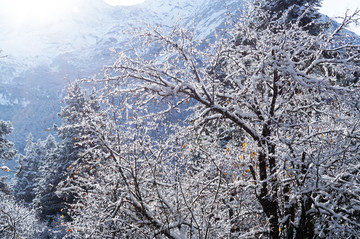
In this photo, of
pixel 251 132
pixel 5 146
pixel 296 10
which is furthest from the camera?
pixel 5 146

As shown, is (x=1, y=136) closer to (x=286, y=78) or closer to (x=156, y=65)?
(x=156, y=65)

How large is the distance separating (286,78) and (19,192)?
3177 centimetres

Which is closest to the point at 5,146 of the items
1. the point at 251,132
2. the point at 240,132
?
the point at 240,132

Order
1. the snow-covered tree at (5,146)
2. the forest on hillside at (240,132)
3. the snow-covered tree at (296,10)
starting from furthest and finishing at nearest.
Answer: the snow-covered tree at (5,146) → the snow-covered tree at (296,10) → the forest on hillside at (240,132)

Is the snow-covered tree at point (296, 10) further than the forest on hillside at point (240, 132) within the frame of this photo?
Yes

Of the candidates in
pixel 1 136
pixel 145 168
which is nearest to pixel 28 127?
pixel 1 136

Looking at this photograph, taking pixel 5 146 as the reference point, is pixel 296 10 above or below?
above

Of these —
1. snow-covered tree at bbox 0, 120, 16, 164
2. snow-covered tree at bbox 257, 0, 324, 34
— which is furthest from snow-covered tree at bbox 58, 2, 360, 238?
snow-covered tree at bbox 0, 120, 16, 164

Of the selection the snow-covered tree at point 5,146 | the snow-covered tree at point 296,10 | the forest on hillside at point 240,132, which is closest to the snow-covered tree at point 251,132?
the forest on hillside at point 240,132

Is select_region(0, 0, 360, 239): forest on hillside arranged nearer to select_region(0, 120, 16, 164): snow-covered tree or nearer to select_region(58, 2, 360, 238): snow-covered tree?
select_region(58, 2, 360, 238): snow-covered tree

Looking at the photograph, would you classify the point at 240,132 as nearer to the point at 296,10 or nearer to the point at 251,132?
the point at 251,132

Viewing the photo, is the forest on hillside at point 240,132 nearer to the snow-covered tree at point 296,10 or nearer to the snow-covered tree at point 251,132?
the snow-covered tree at point 251,132

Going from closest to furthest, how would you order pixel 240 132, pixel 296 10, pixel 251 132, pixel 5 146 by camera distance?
pixel 251 132 → pixel 240 132 → pixel 296 10 → pixel 5 146

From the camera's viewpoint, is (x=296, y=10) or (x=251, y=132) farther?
(x=296, y=10)
